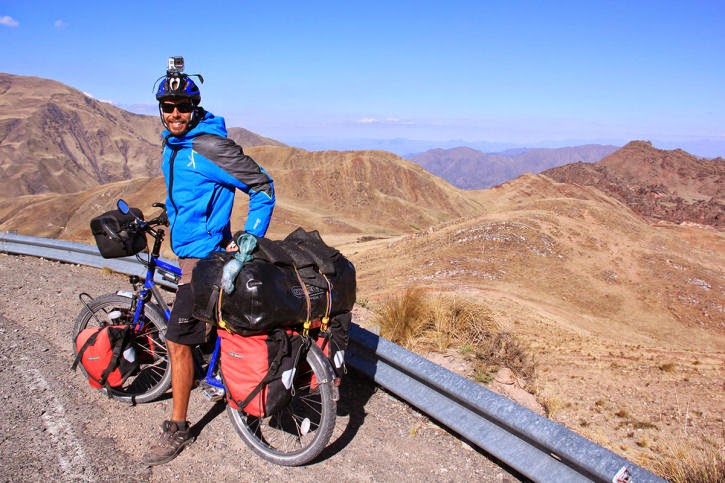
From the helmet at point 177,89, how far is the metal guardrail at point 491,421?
90.7 inches

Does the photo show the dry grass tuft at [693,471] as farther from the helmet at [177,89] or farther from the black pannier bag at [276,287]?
the helmet at [177,89]

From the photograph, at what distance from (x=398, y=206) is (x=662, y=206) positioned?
34.7 m

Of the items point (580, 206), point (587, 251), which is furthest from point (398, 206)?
point (587, 251)

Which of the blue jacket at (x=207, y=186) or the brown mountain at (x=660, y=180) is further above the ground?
the blue jacket at (x=207, y=186)

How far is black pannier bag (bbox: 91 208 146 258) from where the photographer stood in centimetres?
362

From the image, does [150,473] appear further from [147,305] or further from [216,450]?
[147,305]

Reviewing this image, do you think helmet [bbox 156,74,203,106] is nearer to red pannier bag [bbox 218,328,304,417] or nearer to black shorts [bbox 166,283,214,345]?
black shorts [bbox 166,283,214,345]

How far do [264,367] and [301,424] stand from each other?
0.69 metres

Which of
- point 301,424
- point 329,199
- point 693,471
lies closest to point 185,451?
point 301,424

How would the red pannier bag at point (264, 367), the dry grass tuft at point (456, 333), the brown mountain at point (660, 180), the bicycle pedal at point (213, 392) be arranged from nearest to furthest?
the red pannier bag at point (264, 367) < the bicycle pedal at point (213, 392) < the dry grass tuft at point (456, 333) < the brown mountain at point (660, 180)

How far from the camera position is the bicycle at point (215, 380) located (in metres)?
3.13

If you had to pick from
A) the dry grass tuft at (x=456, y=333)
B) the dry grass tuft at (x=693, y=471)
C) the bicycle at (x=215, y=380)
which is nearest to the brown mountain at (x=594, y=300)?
the dry grass tuft at (x=456, y=333)

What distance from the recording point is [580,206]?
2847cm

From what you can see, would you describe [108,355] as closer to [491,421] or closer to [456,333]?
[491,421]
